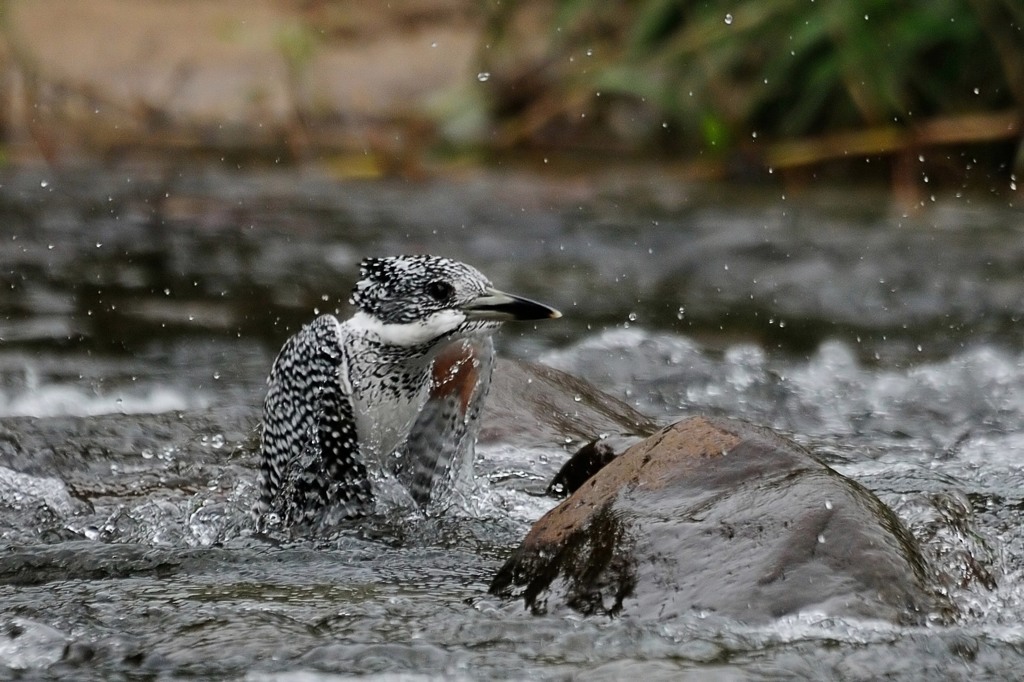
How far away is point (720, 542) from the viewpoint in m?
3.39

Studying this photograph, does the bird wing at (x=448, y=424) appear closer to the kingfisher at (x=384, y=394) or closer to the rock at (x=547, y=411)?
the kingfisher at (x=384, y=394)

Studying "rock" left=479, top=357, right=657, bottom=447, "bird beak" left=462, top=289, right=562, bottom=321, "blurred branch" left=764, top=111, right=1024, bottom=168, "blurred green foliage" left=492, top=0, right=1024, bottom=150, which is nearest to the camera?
"bird beak" left=462, top=289, right=562, bottom=321

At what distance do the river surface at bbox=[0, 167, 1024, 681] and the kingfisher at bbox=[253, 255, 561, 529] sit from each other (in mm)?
148

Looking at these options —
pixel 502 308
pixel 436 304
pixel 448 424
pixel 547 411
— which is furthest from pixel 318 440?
pixel 547 411

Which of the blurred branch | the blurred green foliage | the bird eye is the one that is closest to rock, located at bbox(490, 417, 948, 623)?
the bird eye

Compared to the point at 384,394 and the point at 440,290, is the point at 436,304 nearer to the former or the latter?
the point at 440,290

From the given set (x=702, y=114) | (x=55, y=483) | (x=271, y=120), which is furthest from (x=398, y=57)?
(x=55, y=483)

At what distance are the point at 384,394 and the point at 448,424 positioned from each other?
0.22m

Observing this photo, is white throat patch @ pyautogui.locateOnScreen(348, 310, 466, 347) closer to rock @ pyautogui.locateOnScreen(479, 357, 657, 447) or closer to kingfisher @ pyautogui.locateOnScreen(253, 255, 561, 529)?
kingfisher @ pyautogui.locateOnScreen(253, 255, 561, 529)

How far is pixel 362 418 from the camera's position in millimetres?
4352

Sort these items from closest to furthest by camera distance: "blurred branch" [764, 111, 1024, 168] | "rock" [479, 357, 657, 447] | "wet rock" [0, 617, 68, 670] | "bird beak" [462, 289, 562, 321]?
1. "wet rock" [0, 617, 68, 670]
2. "bird beak" [462, 289, 562, 321]
3. "rock" [479, 357, 657, 447]
4. "blurred branch" [764, 111, 1024, 168]

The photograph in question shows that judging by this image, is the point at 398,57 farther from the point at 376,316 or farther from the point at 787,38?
the point at 376,316

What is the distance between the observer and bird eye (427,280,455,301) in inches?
169

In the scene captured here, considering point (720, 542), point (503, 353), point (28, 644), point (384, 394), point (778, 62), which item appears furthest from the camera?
point (778, 62)
